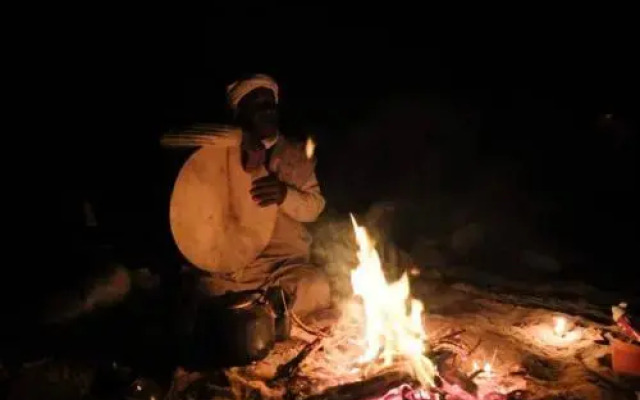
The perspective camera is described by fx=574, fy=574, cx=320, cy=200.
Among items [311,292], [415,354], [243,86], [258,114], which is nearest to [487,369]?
[415,354]

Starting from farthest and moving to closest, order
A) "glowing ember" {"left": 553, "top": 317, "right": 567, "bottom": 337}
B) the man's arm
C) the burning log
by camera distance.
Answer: the man's arm
"glowing ember" {"left": 553, "top": 317, "right": 567, "bottom": 337}
the burning log

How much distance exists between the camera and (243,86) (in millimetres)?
4699

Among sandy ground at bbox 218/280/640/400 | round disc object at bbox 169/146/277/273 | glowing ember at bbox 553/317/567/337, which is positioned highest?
round disc object at bbox 169/146/277/273

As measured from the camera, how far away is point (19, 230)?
662cm

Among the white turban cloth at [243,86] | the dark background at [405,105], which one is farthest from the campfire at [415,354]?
the dark background at [405,105]

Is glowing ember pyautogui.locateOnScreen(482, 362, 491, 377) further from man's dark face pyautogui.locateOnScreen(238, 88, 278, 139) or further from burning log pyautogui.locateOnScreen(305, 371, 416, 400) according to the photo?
man's dark face pyautogui.locateOnScreen(238, 88, 278, 139)

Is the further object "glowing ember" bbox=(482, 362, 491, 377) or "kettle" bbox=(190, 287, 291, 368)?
"kettle" bbox=(190, 287, 291, 368)

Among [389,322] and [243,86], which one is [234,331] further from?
[243,86]

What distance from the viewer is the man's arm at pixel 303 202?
494cm

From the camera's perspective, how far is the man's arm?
4.94m

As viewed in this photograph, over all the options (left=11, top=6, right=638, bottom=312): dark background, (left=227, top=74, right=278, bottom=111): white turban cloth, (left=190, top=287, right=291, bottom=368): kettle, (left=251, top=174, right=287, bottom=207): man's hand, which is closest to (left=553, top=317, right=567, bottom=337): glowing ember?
(left=11, top=6, right=638, bottom=312): dark background

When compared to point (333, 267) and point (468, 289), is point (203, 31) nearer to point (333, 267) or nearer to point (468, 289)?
point (333, 267)

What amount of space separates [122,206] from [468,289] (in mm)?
3310

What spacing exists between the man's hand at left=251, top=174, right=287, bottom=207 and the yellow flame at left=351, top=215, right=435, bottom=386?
0.92 metres
